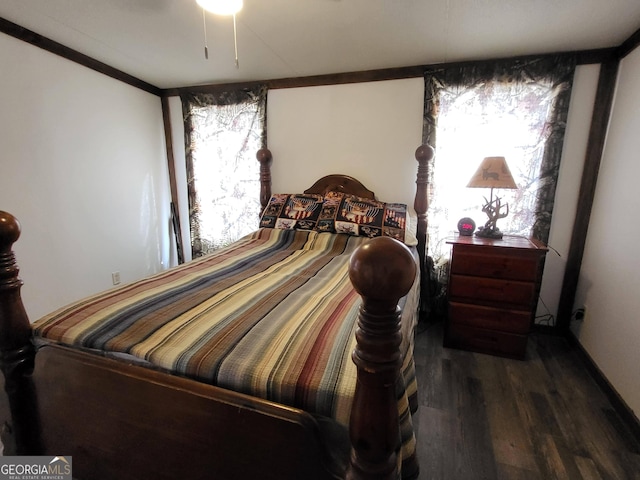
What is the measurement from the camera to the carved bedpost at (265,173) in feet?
9.08

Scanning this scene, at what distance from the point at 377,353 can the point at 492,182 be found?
1826 mm

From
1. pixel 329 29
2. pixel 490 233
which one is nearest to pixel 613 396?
pixel 490 233

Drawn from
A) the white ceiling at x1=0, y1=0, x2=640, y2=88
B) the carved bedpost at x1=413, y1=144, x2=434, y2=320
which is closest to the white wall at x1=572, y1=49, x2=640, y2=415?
the white ceiling at x1=0, y1=0, x2=640, y2=88

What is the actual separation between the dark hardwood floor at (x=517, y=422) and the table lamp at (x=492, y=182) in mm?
879

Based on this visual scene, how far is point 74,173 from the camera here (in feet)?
7.67

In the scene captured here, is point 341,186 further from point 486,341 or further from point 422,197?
point 486,341

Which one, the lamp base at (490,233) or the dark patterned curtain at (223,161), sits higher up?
the dark patterned curtain at (223,161)

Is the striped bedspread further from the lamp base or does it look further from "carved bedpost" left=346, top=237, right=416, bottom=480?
the lamp base

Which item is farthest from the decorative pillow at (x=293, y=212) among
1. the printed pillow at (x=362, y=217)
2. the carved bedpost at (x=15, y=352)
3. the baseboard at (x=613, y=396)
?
the baseboard at (x=613, y=396)

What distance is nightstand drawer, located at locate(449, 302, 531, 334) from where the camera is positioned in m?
2.00

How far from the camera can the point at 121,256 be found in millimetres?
2777

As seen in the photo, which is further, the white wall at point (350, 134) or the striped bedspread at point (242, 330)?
the white wall at point (350, 134)

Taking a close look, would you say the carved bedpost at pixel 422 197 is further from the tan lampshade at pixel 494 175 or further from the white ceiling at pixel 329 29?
the white ceiling at pixel 329 29

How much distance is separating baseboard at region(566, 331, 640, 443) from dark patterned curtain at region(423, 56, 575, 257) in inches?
32.3
